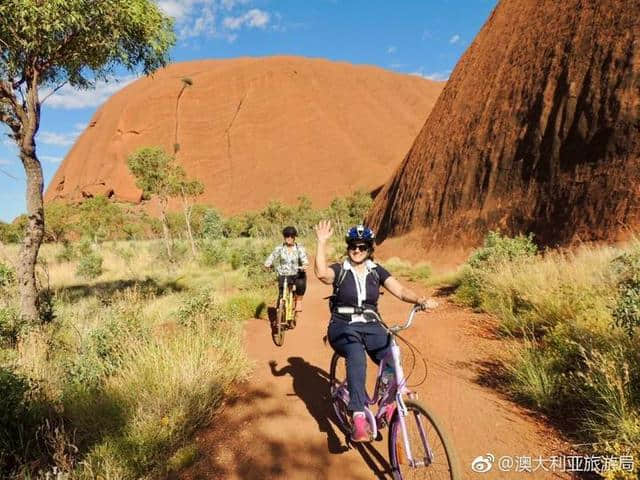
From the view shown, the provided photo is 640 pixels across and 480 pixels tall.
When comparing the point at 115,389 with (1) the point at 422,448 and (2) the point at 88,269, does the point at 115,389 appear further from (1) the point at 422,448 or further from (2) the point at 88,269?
(2) the point at 88,269

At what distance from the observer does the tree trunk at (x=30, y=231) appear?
684 cm

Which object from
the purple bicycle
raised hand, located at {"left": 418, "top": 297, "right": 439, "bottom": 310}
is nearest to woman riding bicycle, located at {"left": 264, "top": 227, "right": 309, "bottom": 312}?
the purple bicycle

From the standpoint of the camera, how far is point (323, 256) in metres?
3.04

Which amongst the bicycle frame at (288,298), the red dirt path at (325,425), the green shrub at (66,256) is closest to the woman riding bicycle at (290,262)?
the bicycle frame at (288,298)

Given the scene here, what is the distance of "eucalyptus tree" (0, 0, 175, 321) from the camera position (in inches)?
240

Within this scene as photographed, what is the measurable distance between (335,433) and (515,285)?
182 inches

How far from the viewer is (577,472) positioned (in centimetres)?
299

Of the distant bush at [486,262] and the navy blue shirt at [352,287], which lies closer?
the navy blue shirt at [352,287]

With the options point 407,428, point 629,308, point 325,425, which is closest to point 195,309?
point 325,425

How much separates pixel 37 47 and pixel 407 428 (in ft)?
27.4

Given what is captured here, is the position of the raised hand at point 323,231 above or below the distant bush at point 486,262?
above

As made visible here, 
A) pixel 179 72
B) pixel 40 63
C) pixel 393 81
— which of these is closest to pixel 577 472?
pixel 40 63

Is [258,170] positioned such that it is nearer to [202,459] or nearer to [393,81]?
[393,81]

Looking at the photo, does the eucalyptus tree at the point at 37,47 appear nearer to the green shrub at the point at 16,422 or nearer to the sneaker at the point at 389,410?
the green shrub at the point at 16,422
